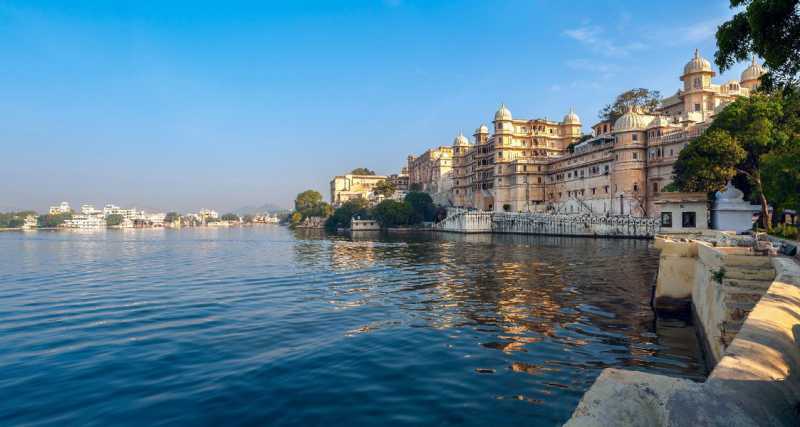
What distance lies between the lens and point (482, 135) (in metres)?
101

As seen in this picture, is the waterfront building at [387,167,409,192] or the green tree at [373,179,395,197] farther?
the waterfront building at [387,167,409,192]

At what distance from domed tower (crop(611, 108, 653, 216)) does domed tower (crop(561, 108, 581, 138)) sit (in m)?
31.1

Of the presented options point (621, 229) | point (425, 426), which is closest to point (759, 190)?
point (621, 229)

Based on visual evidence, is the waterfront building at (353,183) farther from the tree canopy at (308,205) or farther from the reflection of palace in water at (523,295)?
the reflection of palace in water at (523,295)

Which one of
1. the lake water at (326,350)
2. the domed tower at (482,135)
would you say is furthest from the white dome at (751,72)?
the lake water at (326,350)

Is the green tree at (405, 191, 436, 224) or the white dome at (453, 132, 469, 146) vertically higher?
the white dome at (453, 132, 469, 146)

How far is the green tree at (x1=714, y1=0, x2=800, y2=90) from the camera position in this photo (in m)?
11.0

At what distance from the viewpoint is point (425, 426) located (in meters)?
7.96

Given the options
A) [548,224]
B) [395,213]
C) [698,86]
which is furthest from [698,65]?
[395,213]

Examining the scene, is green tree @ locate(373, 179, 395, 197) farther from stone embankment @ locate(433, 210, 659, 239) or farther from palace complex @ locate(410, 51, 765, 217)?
stone embankment @ locate(433, 210, 659, 239)

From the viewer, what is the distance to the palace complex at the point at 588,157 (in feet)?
208

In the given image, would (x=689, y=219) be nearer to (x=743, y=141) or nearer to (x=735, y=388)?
(x=743, y=141)

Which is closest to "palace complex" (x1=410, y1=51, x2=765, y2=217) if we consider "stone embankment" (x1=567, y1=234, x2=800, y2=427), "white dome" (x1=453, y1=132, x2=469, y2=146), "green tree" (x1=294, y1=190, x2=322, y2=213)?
"white dome" (x1=453, y1=132, x2=469, y2=146)

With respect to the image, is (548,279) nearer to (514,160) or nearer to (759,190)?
(759,190)
